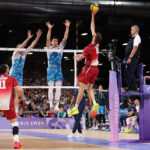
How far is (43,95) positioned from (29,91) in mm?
718

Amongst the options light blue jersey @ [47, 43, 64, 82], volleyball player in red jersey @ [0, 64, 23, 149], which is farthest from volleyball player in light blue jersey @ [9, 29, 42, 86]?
volleyball player in red jersey @ [0, 64, 23, 149]

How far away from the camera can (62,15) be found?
49.1 ft

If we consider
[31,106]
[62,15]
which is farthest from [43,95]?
[62,15]

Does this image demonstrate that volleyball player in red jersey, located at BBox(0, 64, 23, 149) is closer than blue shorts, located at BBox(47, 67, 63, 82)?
Yes

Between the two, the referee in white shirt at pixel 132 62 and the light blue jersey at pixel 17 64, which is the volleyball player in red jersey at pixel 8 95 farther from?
the light blue jersey at pixel 17 64

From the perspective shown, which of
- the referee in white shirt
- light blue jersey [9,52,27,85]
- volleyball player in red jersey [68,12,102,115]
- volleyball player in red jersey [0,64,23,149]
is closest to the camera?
volleyball player in red jersey [0,64,23,149]

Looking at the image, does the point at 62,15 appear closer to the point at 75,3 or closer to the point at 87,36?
the point at 75,3

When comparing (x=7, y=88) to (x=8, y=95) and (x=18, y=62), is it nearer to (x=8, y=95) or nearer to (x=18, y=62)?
(x=8, y=95)

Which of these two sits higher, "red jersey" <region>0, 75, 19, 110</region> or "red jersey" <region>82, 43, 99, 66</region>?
"red jersey" <region>82, 43, 99, 66</region>

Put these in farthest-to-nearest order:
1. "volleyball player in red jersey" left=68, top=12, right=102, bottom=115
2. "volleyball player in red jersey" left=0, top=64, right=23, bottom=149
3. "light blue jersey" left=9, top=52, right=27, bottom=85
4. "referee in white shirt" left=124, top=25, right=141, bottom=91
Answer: "light blue jersey" left=9, top=52, right=27, bottom=85 → "referee in white shirt" left=124, top=25, right=141, bottom=91 → "volleyball player in red jersey" left=68, top=12, right=102, bottom=115 → "volleyball player in red jersey" left=0, top=64, right=23, bottom=149

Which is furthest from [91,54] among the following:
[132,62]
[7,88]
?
Result: [7,88]

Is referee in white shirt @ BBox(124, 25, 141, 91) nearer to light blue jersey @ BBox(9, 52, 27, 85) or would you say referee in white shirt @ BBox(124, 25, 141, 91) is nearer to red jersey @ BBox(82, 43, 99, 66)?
red jersey @ BBox(82, 43, 99, 66)

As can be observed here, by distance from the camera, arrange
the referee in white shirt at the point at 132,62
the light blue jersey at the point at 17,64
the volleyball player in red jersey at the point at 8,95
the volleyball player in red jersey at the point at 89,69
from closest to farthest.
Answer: the volleyball player in red jersey at the point at 8,95
the volleyball player in red jersey at the point at 89,69
the referee in white shirt at the point at 132,62
the light blue jersey at the point at 17,64

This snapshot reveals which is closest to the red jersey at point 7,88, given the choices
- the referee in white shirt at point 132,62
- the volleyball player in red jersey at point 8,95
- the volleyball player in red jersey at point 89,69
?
the volleyball player in red jersey at point 8,95
